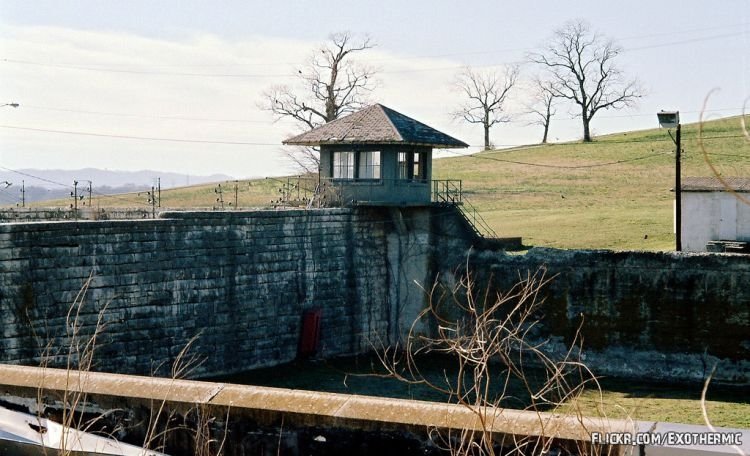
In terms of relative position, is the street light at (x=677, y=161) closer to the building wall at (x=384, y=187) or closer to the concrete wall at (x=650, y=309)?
the concrete wall at (x=650, y=309)

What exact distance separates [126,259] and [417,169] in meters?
11.0

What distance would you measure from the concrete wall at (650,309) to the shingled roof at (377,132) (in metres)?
4.10

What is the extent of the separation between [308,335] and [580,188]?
29.6m

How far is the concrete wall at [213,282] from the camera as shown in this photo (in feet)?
52.9

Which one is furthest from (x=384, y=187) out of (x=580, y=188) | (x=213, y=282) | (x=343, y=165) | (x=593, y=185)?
(x=593, y=185)

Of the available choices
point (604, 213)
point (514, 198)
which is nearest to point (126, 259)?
point (604, 213)

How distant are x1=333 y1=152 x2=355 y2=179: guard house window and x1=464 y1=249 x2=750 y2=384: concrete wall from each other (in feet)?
16.6

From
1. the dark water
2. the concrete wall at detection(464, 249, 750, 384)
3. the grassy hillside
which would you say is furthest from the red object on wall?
the grassy hillside

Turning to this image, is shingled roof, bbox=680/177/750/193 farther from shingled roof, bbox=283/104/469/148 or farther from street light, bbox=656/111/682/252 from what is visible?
shingled roof, bbox=283/104/469/148

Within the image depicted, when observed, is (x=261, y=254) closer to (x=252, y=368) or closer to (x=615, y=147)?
(x=252, y=368)

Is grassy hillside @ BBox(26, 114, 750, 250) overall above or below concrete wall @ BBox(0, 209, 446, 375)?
above

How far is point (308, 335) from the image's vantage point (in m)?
22.9

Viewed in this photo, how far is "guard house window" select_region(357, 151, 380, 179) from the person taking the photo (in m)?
25.8

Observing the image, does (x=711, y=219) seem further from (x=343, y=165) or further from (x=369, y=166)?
(x=343, y=165)
